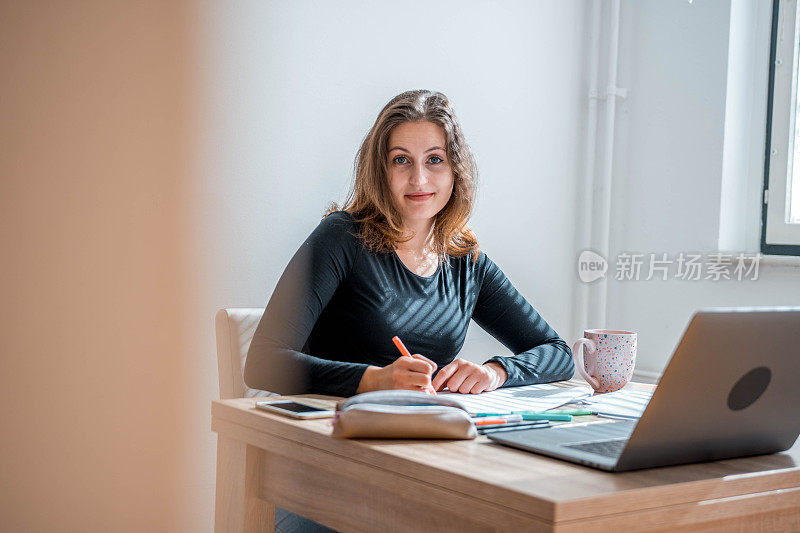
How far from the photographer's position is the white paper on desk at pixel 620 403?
1.05 meters

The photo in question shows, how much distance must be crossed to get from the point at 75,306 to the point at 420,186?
0.66 meters

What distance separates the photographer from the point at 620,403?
1.12 metres

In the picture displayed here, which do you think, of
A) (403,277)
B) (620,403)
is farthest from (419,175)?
(620,403)

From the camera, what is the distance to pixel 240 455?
40.6 inches

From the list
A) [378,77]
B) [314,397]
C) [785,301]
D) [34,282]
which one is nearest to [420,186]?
[378,77]

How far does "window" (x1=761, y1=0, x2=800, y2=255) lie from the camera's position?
2100 mm

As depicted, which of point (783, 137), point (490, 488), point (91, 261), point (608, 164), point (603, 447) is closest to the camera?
point (490, 488)

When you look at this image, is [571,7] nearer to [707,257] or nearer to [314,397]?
[707,257]

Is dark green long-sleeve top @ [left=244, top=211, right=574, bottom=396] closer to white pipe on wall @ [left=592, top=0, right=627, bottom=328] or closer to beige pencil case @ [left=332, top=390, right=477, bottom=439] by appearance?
beige pencil case @ [left=332, top=390, right=477, bottom=439]

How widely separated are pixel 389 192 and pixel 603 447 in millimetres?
915

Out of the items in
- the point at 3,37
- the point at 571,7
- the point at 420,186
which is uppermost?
the point at 571,7
